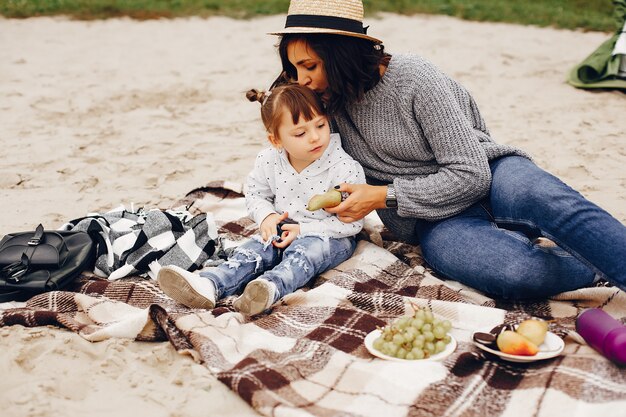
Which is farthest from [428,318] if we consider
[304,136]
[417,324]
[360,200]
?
[304,136]

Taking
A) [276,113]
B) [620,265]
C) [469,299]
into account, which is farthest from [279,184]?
[620,265]

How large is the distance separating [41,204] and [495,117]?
151 inches

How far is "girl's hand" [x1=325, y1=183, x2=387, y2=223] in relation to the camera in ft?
10.8

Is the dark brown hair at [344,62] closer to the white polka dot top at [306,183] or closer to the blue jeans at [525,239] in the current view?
the white polka dot top at [306,183]

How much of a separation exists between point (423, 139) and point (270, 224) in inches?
31.7

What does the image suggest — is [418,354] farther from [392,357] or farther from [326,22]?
[326,22]

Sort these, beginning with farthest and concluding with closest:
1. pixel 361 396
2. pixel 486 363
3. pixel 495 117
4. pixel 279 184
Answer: pixel 495 117 < pixel 279 184 < pixel 486 363 < pixel 361 396

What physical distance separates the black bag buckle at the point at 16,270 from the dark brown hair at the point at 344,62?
147 centimetres

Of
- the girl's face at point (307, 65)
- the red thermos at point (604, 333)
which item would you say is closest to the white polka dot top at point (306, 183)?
the girl's face at point (307, 65)

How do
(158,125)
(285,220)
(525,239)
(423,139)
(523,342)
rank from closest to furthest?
(523,342)
(525,239)
(423,139)
(285,220)
(158,125)

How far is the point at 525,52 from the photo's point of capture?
9047 mm

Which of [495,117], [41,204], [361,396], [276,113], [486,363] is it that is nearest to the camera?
[361,396]

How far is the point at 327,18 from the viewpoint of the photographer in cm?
319

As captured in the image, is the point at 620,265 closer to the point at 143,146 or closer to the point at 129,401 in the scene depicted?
the point at 129,401
